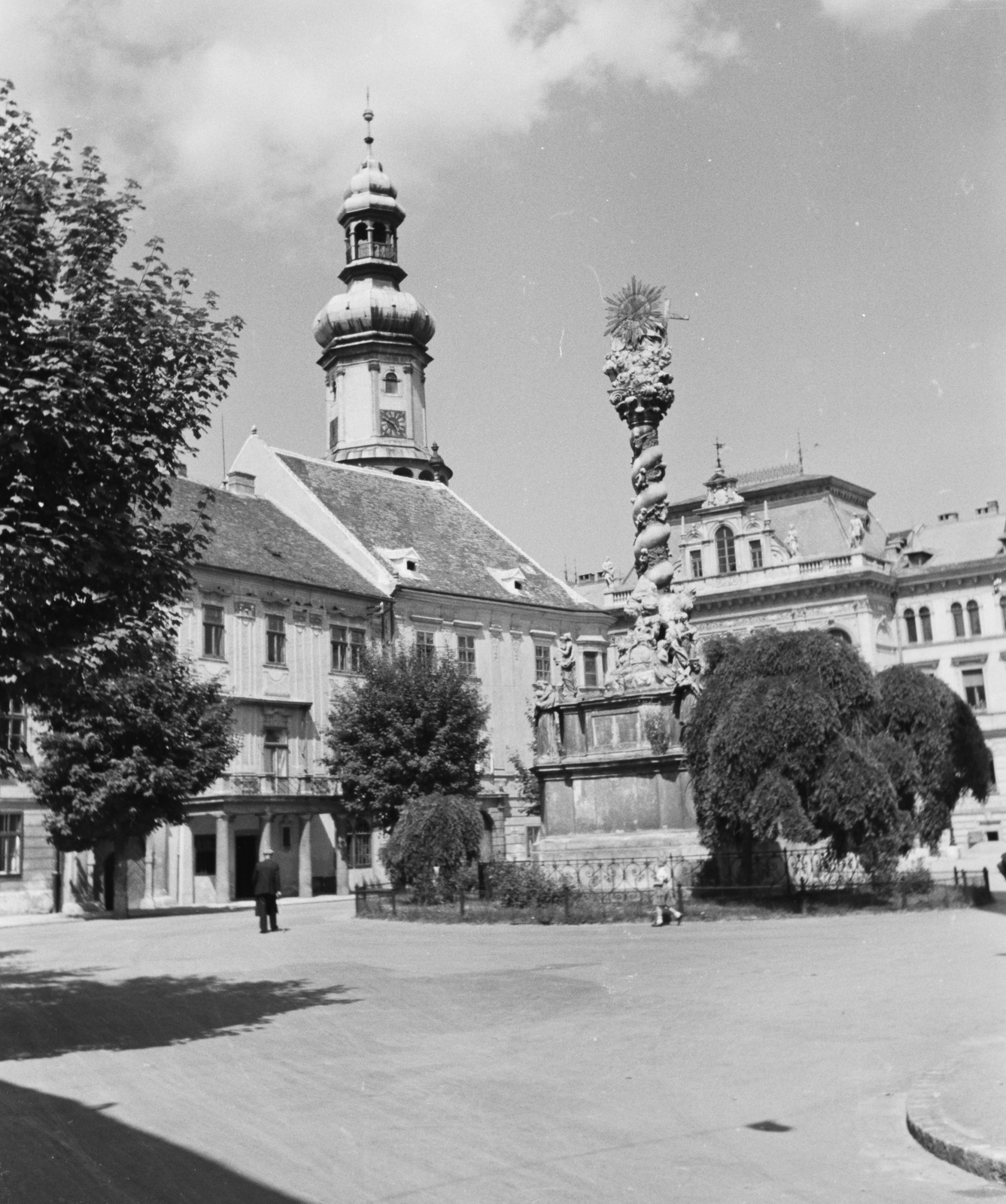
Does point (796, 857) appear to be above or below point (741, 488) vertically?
below

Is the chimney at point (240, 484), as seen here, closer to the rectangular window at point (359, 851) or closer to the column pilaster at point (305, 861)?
the column pilaster at point (305, 861)

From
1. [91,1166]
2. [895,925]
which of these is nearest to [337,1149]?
[91,1166]

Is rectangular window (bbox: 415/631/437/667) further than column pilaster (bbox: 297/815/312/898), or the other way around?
rectangular window (bbox: 415/631/437/667)

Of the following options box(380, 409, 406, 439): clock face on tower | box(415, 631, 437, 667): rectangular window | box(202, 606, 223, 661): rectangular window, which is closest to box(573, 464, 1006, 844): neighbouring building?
box(380, 409, 406, 439): clock face on tower

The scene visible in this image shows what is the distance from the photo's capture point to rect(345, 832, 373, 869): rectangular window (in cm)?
4559

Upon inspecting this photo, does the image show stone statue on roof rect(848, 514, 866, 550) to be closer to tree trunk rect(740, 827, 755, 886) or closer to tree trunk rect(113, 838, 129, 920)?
tree trunk rect(113, 838, 129, 920)

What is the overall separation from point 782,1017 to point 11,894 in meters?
30.7

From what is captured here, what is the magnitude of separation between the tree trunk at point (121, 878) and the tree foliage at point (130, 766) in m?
0.09

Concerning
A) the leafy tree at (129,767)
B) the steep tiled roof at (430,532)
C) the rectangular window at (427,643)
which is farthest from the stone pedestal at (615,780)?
the steep tiled roof at (430,532)

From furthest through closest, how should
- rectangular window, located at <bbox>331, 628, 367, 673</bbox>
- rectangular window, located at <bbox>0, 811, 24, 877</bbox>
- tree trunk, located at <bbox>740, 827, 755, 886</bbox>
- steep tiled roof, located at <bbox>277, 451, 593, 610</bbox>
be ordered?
steep tiled roof, located at <bbox>277, 451, 593, 610</bbox> → rectangular window, located at <bbox>331, 628, 367, 673</bbox> → rectangular window, located at <bbox>0, 811, 24, 877</bbox> → tree trunk, located at <bbox>740, 827, 755, 886</bbox>

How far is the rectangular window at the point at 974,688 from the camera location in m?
63.5

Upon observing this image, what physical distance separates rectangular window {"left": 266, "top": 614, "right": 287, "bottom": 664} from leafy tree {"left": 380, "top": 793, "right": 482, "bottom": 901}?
19.6 metres

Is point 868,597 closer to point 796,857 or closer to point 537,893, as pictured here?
point 796,857

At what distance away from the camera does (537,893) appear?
73.3 feet
